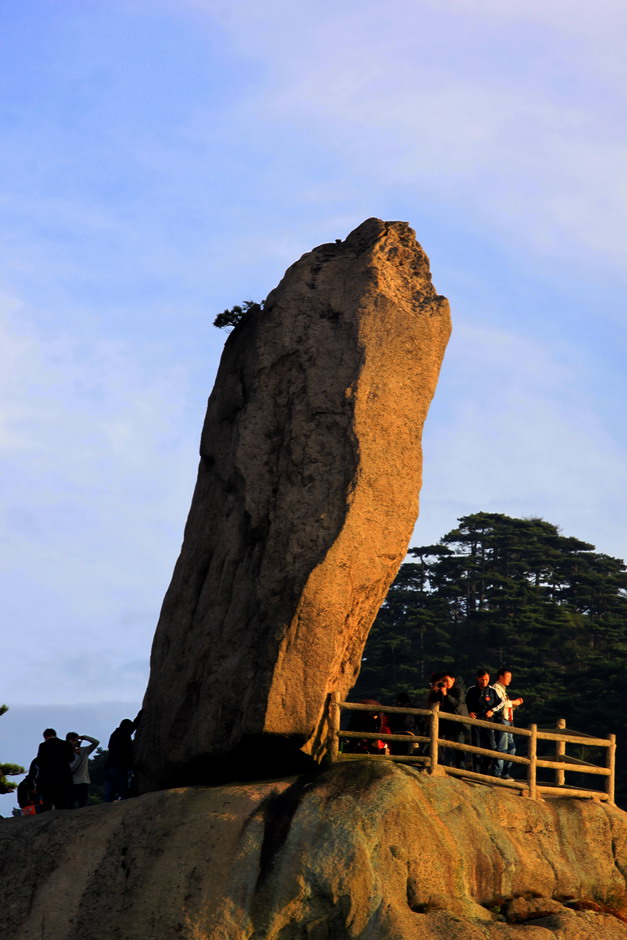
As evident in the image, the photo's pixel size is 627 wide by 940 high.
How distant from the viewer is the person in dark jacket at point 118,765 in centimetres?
2042

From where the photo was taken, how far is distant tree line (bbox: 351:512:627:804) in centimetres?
5053

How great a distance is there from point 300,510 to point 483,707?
446 centimetres

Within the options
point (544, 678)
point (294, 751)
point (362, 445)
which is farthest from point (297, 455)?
point (544, 678)

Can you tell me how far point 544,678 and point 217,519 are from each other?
3625 cm

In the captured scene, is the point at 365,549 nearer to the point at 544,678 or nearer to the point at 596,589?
the point at 544,678

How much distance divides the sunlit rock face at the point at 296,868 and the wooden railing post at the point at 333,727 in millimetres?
513

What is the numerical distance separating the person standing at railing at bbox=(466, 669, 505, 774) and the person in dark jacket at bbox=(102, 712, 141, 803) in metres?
5.58

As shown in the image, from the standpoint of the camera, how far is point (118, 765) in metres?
20.4

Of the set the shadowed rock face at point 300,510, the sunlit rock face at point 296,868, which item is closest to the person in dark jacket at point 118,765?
the shadowed rock face at point 300,510

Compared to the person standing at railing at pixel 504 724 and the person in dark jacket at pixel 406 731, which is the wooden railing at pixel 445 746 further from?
the person standing at railing at pixel 504 724

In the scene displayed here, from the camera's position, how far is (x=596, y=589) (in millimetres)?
67500

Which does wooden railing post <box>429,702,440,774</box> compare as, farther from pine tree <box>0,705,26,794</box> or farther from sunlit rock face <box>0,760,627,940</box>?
pine tree <box>0,705,26,794</box>

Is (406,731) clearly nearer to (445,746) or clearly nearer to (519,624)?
(445,746)

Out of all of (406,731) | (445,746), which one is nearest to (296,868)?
(445,746)
